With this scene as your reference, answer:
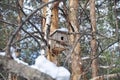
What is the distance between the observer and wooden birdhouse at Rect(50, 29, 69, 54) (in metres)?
4.07

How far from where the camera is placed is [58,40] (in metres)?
4.16

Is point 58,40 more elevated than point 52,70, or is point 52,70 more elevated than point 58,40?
point 52,70

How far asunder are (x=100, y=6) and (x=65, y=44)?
6.69m

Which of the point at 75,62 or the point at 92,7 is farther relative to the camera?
the point at 92,7

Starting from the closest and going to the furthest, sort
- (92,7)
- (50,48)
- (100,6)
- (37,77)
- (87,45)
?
(37,77) < (50,48) < (92,7) < (87,45) < (100,6)

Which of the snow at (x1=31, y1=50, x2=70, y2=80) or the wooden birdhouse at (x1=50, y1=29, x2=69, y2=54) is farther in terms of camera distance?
the wooden birdhouse at (x1=50, y1=29, x2=69, y2=54)

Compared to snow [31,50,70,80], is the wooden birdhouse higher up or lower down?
lower down

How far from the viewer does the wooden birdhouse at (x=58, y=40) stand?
4066 mm

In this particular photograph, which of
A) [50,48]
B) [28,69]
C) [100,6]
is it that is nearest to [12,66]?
[28,69]

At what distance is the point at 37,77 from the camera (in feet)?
6.23

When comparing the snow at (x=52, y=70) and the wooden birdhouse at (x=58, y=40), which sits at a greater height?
the snow at (x=52, y=70)

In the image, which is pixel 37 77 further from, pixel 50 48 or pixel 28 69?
pixel 50 48

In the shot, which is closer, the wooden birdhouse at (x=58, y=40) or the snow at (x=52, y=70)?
the snow at (x=52, y=70)

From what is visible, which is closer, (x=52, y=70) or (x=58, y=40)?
(x=52, y=70)
